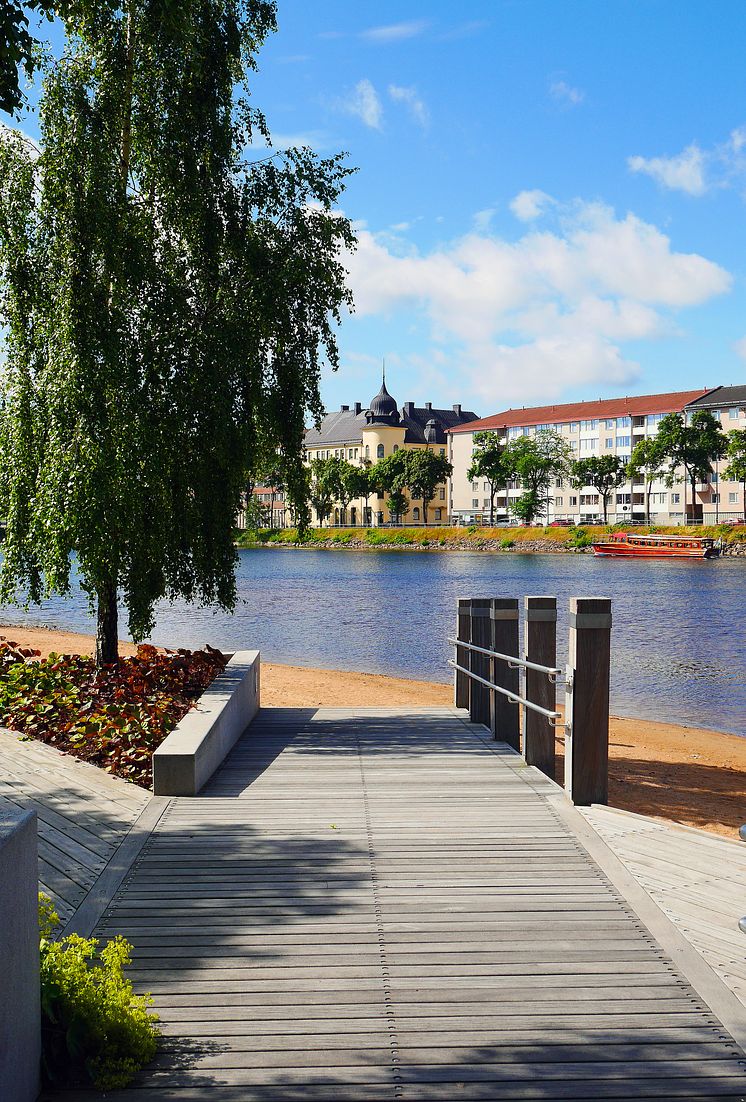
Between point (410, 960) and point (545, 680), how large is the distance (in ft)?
12.8

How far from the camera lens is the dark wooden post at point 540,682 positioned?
7.76 meters

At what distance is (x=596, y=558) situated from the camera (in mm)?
92688

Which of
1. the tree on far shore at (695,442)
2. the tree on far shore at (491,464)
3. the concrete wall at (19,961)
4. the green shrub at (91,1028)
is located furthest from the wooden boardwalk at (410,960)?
the tree on far shore at (491,464)

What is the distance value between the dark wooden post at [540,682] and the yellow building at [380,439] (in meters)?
142

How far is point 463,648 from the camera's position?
1097 cm

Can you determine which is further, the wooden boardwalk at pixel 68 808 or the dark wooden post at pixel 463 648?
the dark wooden post at pixel 463 648

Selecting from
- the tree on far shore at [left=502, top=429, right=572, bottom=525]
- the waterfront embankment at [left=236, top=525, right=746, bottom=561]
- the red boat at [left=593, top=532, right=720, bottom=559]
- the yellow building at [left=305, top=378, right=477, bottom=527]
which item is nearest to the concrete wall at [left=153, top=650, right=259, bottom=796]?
the waterfront embankment at [left=236, top=525, right=746, bottom=561]

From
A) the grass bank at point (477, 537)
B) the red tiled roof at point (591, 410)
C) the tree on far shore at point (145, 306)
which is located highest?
the red tiled roof at point (591, 410)

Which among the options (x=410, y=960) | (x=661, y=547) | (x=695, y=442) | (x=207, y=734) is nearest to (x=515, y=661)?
(x=207, y=734)

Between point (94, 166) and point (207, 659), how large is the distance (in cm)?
543

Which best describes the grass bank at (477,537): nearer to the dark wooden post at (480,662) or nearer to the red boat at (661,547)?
the red boat at (661,547)

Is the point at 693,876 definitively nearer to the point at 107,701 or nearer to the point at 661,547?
the point at 107,701

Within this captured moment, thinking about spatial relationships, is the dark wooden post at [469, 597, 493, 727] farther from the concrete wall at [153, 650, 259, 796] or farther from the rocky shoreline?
the rocky shoreline

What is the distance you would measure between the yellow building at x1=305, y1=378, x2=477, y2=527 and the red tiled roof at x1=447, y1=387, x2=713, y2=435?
58.0ft
